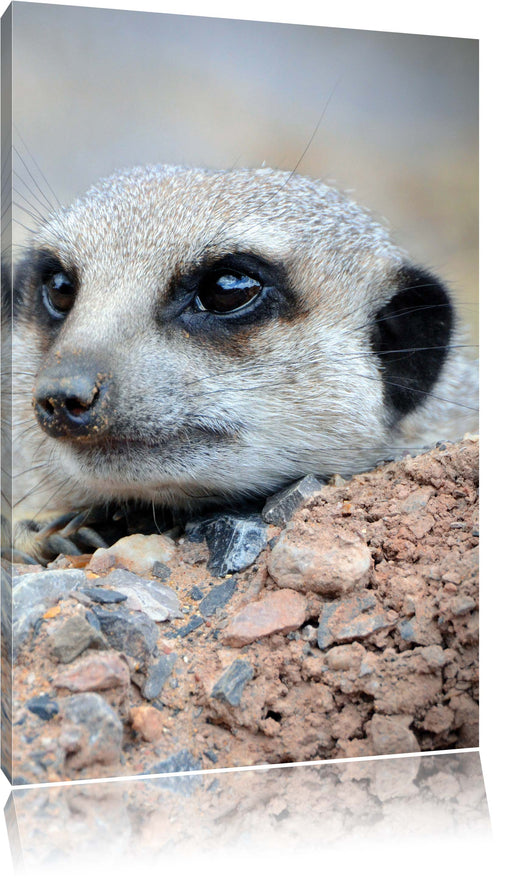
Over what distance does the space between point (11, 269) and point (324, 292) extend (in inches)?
48.1

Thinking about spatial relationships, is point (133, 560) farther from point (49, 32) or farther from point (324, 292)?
point (49, 32)

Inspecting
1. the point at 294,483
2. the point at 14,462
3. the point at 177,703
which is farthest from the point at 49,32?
the point at 177,703

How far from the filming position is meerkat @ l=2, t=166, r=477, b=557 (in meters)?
3.35

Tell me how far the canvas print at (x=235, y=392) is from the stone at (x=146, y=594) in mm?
14

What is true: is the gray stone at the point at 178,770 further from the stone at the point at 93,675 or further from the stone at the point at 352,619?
the stone at the point at 352,619

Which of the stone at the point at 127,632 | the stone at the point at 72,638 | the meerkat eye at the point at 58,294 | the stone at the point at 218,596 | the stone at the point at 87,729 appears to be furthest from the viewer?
the meerkat eye at the point at 58,294

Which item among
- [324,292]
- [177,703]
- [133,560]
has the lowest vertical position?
[177,703]

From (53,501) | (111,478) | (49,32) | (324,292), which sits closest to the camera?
(49,32)

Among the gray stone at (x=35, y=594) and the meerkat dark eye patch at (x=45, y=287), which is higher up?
the meerkat dark eye patch at (x=45, y=287)

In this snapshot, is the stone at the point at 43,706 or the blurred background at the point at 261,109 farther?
the blurred background at the point at 261,109

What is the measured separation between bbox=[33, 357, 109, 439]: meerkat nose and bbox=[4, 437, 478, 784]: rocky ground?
56cm

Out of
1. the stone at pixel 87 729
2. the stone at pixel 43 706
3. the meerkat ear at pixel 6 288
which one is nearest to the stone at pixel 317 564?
the stone at pixel 87 729

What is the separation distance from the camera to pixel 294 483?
3789mm

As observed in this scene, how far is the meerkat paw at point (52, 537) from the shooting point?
388 cm
